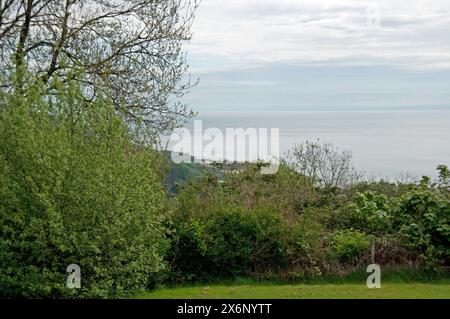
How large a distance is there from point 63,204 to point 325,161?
9.53 meters

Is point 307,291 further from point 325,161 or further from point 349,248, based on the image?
point 325,161

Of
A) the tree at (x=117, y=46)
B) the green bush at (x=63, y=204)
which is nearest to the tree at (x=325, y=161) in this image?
the tree at (x=117, y=46)

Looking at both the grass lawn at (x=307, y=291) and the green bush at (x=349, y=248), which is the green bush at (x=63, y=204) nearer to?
the grass lawn at (x=307, y=291)

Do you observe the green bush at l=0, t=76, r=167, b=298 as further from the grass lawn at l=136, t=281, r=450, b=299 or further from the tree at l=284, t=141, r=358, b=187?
the tree at l=284, t=141, r=358, b=187

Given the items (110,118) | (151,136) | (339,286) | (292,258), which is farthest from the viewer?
(151,136)

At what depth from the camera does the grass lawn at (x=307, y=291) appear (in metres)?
9.69

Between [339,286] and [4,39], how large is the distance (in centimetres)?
897

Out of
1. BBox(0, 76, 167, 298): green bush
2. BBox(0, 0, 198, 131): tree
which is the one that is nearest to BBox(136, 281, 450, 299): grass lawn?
BBox(0, 76, 167, 298): green bush

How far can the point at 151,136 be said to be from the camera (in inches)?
508

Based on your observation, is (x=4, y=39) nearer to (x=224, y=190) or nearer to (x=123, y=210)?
(x=224, y=190)

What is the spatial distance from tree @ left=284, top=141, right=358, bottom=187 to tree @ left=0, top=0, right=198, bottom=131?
3198 mm

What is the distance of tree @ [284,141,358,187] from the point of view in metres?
16.9
